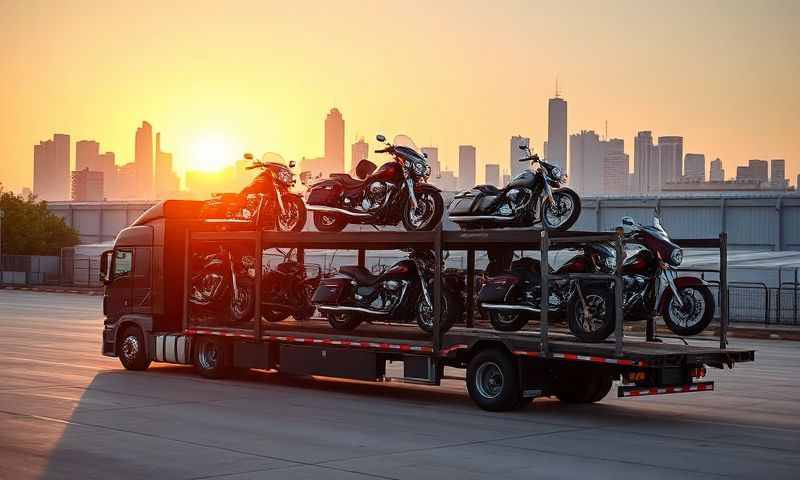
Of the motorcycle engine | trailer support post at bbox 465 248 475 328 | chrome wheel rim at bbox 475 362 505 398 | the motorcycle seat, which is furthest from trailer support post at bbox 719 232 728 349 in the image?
the motorcycle engine

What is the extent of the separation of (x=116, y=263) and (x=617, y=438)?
11963mm

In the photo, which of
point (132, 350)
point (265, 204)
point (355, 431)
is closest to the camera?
point (355, 431)

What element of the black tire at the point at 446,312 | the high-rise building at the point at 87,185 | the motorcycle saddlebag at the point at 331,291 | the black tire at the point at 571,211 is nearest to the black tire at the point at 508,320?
the black tire at the point at 446,312

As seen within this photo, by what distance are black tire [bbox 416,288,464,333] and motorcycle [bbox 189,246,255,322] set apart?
385 centimetres

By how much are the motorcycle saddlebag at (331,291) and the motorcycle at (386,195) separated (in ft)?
3.77

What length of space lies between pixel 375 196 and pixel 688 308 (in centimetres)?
576

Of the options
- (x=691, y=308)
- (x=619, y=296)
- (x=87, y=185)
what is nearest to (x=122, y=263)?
(x=619, y=296)

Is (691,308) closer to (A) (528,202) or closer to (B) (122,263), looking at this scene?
(A) (528,202)

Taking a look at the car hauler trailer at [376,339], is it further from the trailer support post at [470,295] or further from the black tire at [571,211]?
the black tire at [571,211]

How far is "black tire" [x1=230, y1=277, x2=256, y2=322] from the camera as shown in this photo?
67.5ft

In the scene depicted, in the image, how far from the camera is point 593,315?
15.6 meters

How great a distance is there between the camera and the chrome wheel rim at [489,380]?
635 inches

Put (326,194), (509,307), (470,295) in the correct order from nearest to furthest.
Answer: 1. (509,307)
2. (470,295)
3. (326,194)

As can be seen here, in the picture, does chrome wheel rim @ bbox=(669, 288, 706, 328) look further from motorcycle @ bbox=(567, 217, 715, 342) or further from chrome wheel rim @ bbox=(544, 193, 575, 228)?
chrome wheel rim @ bbox=(544, 193, 575, 228)
